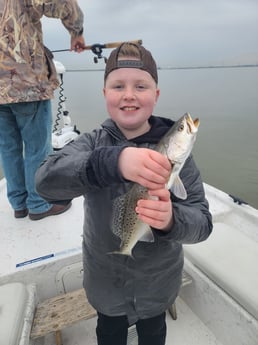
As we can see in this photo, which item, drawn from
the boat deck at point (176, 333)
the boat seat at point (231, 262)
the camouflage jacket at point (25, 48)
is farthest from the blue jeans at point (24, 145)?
the boat seat at point (231, 262)

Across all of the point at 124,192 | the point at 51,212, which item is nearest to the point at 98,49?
the point at 51,212

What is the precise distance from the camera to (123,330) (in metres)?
2.04

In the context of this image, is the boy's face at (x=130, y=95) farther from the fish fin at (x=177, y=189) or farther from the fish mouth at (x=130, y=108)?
the fish fin at (x=177, y=189)

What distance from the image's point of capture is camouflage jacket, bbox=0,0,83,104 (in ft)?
8.21

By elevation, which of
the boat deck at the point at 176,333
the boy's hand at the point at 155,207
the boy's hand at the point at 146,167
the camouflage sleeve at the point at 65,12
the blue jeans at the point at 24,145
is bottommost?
the boat deck at the point at 176,333

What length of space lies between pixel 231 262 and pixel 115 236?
3.78ft

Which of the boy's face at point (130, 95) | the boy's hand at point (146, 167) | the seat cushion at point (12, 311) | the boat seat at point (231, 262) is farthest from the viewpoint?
the boat seat at point (231, 262)

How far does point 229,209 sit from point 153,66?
85.3 inches

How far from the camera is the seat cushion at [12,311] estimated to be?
74.4 inches

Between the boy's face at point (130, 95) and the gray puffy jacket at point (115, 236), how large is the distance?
0.33 feet

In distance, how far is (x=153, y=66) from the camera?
5.47 ft

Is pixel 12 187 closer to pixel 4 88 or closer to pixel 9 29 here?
pixel 4 88

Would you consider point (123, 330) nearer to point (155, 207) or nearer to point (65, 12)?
point (155, 207)

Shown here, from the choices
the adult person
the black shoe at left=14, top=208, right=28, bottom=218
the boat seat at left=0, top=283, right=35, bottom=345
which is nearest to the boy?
the boat seat at left=0, top=283, right=35, bottom=345
